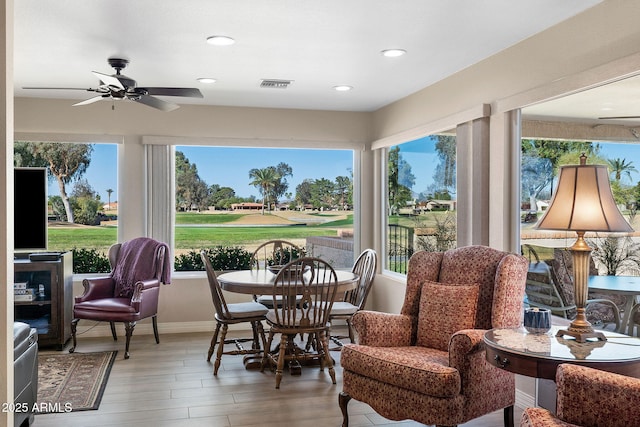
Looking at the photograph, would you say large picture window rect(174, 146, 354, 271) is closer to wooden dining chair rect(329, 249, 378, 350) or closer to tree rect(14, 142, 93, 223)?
tree rect(14, 142, 93, 223)

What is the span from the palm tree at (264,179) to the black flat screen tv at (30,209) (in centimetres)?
219

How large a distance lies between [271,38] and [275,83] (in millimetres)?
1305

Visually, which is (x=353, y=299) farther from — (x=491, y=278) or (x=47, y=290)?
(x=47, y=290)

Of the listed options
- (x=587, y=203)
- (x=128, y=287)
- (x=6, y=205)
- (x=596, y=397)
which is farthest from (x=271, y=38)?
(x=128, y=287)

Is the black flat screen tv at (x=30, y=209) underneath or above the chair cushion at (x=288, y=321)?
A: above

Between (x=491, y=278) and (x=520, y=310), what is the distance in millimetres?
244

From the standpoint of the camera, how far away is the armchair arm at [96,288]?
17.0 feet

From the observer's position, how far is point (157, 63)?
430 centimetres

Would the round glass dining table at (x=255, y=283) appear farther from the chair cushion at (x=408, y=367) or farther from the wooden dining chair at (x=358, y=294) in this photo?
the chair cushion at (x=408, y=367)

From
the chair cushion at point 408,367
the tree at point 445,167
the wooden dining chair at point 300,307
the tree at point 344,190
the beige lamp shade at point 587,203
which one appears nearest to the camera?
the beige lamp shade at point 587,203

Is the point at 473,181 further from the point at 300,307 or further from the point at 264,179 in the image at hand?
the point at 264,179

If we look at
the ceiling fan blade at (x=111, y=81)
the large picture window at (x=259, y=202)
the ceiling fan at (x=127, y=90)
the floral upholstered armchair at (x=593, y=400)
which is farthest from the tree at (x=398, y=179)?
the floral upholstered armchair at (x=593, y=400)

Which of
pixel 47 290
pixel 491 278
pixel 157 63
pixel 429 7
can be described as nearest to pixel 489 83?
Answer: pixel 429 7

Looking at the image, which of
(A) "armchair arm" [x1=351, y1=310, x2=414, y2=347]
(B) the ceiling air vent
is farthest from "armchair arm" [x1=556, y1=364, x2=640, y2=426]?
(B) the ceiling air vent
